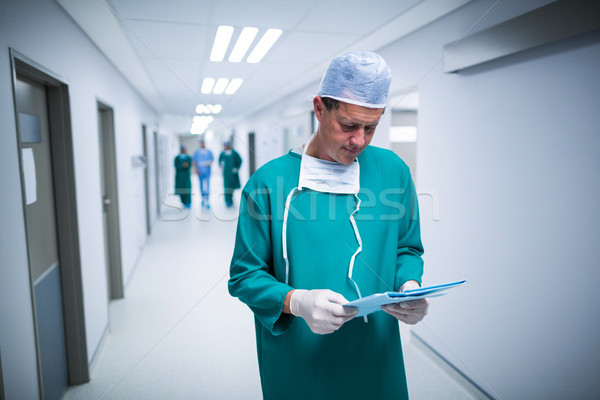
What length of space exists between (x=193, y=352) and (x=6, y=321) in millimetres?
1392

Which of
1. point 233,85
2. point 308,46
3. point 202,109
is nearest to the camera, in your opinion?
point 308,46

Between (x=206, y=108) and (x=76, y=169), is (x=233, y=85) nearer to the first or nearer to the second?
(x=206, y=108)

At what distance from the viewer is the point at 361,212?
1030mm

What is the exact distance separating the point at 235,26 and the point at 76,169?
1310 mm

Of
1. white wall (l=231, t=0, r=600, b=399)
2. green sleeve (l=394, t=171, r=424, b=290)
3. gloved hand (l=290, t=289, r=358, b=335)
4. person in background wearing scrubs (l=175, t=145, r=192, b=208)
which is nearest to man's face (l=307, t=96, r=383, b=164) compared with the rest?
green sleeve (l=394, t=171, r=424, b=290)

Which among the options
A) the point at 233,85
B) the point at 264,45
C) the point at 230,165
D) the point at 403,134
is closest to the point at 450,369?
the point at 264,45

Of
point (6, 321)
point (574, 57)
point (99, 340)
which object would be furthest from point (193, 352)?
point (574, 57)

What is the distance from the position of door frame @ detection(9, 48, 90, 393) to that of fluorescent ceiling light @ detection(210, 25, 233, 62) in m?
1.07

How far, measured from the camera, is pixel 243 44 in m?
2.91

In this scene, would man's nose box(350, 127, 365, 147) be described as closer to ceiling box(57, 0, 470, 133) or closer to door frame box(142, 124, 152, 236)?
ceiling box(57, 0, 470, 133)

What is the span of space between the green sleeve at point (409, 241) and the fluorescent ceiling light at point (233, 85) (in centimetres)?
367

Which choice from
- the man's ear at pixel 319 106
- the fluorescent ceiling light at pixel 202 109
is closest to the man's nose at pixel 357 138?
the man's ear at pixel 319 106

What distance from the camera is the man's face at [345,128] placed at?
97cm

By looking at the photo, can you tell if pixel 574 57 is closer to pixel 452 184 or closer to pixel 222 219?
pixel 452 184
